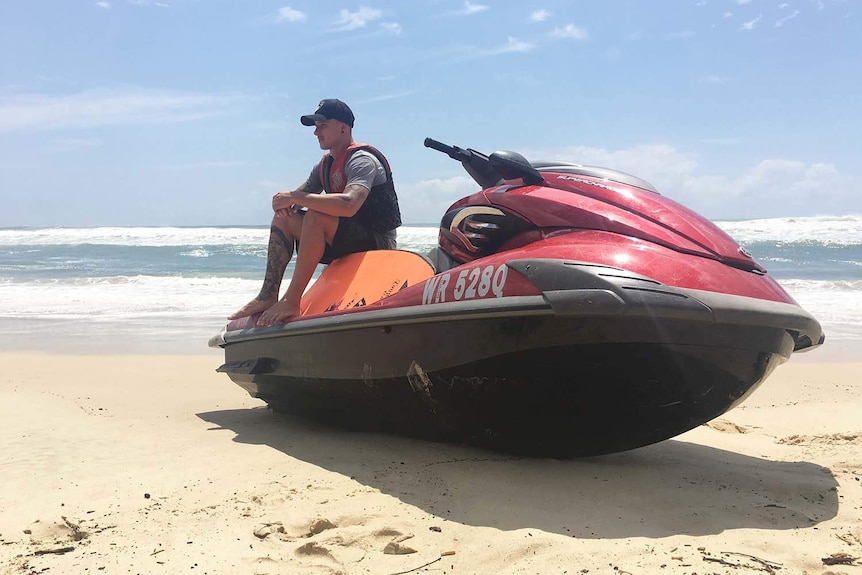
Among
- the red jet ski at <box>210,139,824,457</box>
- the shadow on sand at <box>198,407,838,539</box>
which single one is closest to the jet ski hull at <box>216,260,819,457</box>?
the red jet ski at <box>210,139,824,457</box>

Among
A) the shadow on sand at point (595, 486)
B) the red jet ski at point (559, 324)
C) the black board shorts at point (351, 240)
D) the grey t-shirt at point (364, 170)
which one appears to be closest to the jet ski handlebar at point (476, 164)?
the red jet ski at point (559, 324)

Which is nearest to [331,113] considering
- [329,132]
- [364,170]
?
[329,132]

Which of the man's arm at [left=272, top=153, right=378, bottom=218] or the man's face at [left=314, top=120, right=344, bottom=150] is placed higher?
the man's face at [left=314, top=120, right=344, bottom=150]

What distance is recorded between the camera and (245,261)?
72.2ft

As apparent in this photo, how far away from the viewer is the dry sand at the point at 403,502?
2.22 meters

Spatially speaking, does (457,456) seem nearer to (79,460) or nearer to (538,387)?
(538,387)

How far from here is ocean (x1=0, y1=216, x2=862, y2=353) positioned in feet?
26.2

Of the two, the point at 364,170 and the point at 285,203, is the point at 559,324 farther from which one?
the point at 285,203

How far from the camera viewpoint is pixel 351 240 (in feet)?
12.8

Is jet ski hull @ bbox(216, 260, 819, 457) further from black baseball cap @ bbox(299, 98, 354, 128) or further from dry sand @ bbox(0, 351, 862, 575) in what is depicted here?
black baseball cap @ bbox(299, 98, 354, 128)

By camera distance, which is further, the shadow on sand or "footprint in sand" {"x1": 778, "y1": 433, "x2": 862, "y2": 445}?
"footprint in sand" {"x1": 778, "y1": 433, "x2": 862, "y2": 445}

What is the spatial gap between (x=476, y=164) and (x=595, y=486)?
4.93ft

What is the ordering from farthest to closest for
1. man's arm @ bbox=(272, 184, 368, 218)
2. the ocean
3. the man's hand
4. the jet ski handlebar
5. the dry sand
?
1. the ocean
2. the man's hand
3. man's arm @ bbox=(272, 184, 368, 218)
4. the jet ski handlebar
5. the dry sand

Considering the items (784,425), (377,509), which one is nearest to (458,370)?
(377,509)
